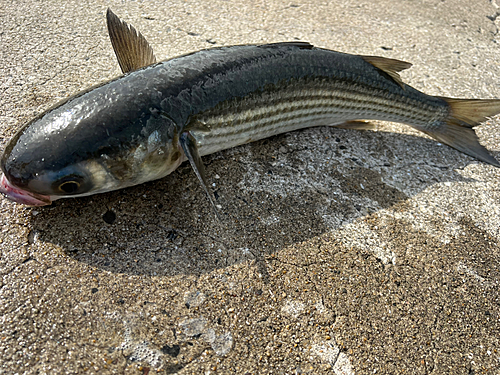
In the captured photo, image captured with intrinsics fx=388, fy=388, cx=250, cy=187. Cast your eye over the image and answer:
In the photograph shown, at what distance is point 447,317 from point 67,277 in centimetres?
227

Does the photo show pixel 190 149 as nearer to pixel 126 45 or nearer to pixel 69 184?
pixel 69 184

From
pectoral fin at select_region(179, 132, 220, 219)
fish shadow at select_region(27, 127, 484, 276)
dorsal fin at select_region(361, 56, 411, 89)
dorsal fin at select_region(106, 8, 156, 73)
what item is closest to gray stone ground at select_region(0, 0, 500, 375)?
fish shadow at select_region(27, 127, 484, 276)

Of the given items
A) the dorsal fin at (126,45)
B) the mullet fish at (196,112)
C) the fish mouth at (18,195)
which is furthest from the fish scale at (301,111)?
the fish mouth at (18,195)

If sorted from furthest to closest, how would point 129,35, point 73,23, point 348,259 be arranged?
point 73,23
point 129,35
point 348,259

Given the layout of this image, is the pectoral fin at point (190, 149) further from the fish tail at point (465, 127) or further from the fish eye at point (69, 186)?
the fish tail at point (465, 127)

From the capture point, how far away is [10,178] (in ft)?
6.93

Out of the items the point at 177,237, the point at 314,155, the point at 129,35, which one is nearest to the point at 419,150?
the point at 314,155

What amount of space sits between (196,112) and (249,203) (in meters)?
0.72

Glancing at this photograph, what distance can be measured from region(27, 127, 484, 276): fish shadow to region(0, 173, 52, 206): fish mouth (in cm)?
19

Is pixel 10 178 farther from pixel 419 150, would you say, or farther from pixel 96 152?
pixel 419 150

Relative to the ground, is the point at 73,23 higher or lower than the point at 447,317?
higher

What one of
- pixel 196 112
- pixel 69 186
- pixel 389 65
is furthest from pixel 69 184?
pixel 389 65

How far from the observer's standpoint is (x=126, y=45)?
2.80m

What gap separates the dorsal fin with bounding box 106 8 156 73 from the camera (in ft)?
9.16
